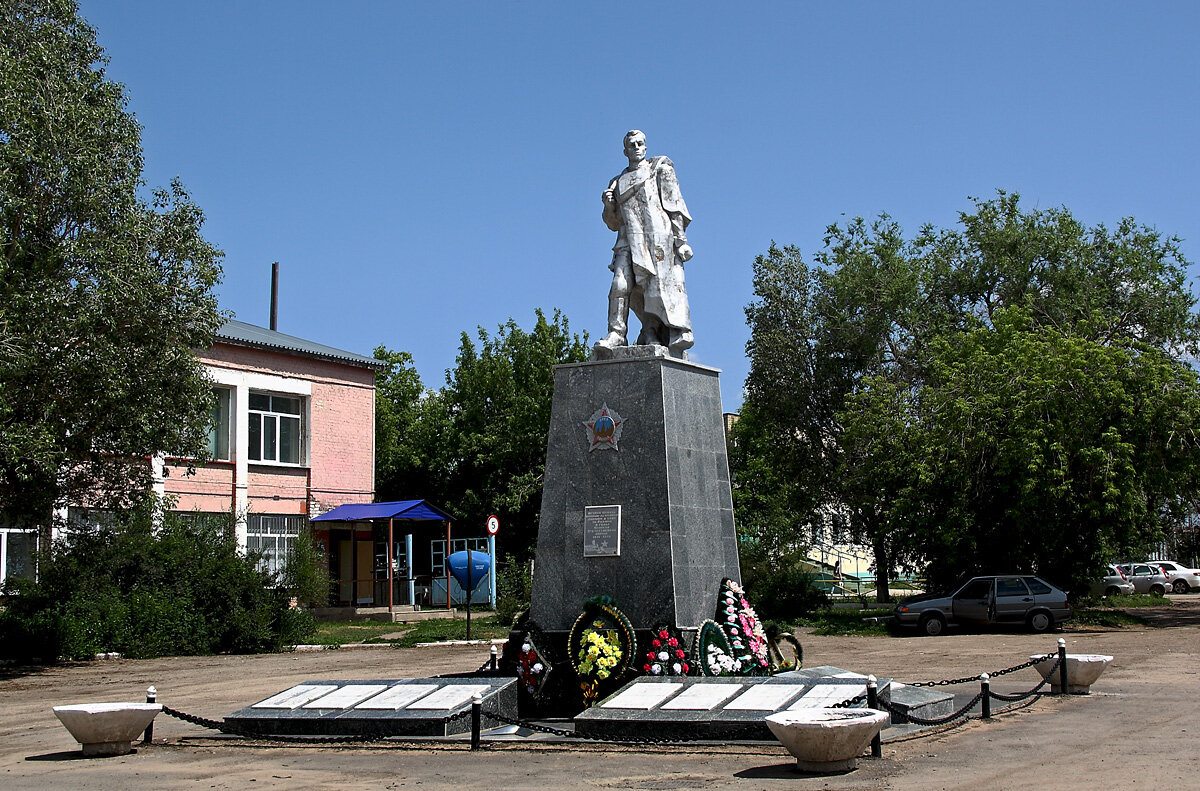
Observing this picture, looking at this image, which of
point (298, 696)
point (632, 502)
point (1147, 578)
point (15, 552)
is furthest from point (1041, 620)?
point (15, 552)

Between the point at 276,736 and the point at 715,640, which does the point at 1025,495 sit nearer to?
the point at 715,640

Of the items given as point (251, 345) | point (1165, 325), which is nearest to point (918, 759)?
point (251, 345)

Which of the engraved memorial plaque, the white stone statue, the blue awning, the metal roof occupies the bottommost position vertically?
the engraved memorial plaque

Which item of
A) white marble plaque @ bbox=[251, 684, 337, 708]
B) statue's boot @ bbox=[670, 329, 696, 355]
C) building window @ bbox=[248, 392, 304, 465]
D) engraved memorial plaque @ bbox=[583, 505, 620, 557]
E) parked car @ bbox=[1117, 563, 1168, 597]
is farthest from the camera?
parked car @ bbox=[1117, 563, 1168, 597]

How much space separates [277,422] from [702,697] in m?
25.1

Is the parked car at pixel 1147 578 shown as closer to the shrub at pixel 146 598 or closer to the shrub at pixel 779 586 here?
the shrub at pixel 779 586

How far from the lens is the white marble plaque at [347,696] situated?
35.1 feet

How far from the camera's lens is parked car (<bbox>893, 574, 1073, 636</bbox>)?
24.2 metres

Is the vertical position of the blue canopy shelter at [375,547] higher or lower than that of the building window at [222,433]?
lower

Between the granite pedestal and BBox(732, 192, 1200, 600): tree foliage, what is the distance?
614 inches

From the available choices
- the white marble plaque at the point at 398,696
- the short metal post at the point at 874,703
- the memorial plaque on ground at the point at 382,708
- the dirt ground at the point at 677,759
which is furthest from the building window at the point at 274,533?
the short metal post at the point at 874,703

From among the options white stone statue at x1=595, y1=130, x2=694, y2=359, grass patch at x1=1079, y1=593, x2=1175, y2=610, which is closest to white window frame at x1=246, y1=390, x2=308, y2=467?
grass patch at x1=1079, y1=593, x2=1175, y2=610

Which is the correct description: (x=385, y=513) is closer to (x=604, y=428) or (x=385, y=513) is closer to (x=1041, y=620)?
(x=1041, y=620)

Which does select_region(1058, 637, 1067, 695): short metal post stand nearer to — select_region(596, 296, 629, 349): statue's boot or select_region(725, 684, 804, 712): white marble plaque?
select_region(725, 684, 804, 712): white marble plaque
